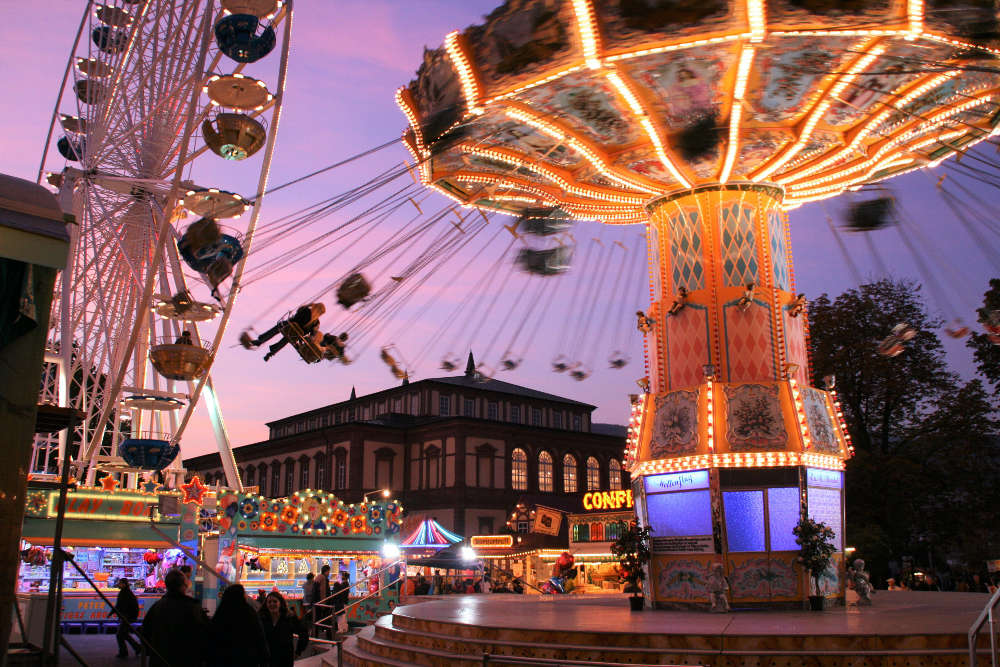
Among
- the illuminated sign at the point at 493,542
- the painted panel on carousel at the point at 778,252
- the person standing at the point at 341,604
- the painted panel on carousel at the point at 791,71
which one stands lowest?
the person standing at the point at 341,604

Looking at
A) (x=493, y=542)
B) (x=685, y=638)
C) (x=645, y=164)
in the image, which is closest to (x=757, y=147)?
(x=645, y=164)

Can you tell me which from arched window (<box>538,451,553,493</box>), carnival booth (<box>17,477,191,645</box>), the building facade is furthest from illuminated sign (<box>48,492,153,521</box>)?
arched window (<box>538,451,553,493</box>)

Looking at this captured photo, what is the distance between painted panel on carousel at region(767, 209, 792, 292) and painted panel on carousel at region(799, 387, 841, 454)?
2.11 m

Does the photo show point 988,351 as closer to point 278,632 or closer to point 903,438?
point 903,438

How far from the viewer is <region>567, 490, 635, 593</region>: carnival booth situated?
32.8m

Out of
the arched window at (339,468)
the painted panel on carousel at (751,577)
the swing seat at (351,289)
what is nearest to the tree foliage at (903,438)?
the painted panel on carousel at (751,577)

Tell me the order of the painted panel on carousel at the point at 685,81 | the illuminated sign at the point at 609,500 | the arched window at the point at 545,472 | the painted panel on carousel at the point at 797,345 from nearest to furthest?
the painted panel on carousel at the point at 685,81 → the painted panel on carousel at the point at 797,345 → the illuminated sign at the point at 609,500 → the arched window at the point at 545,472

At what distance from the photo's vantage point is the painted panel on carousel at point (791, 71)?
38.3 ft

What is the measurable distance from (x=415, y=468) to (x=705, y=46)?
138 feet

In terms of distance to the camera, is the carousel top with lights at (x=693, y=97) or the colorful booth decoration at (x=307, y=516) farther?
the colorful booth decoration at (x=307, y=516)

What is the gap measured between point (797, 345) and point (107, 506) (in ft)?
57.8

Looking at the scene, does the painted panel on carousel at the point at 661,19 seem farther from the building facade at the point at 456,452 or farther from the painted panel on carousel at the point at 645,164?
the building facade at the point at 456,452

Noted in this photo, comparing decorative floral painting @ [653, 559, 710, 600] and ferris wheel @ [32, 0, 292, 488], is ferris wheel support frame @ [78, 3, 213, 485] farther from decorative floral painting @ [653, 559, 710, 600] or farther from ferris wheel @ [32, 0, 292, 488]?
decorative floral painting @ [653, 559, 710, 600]

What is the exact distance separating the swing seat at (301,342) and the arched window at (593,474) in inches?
1678
